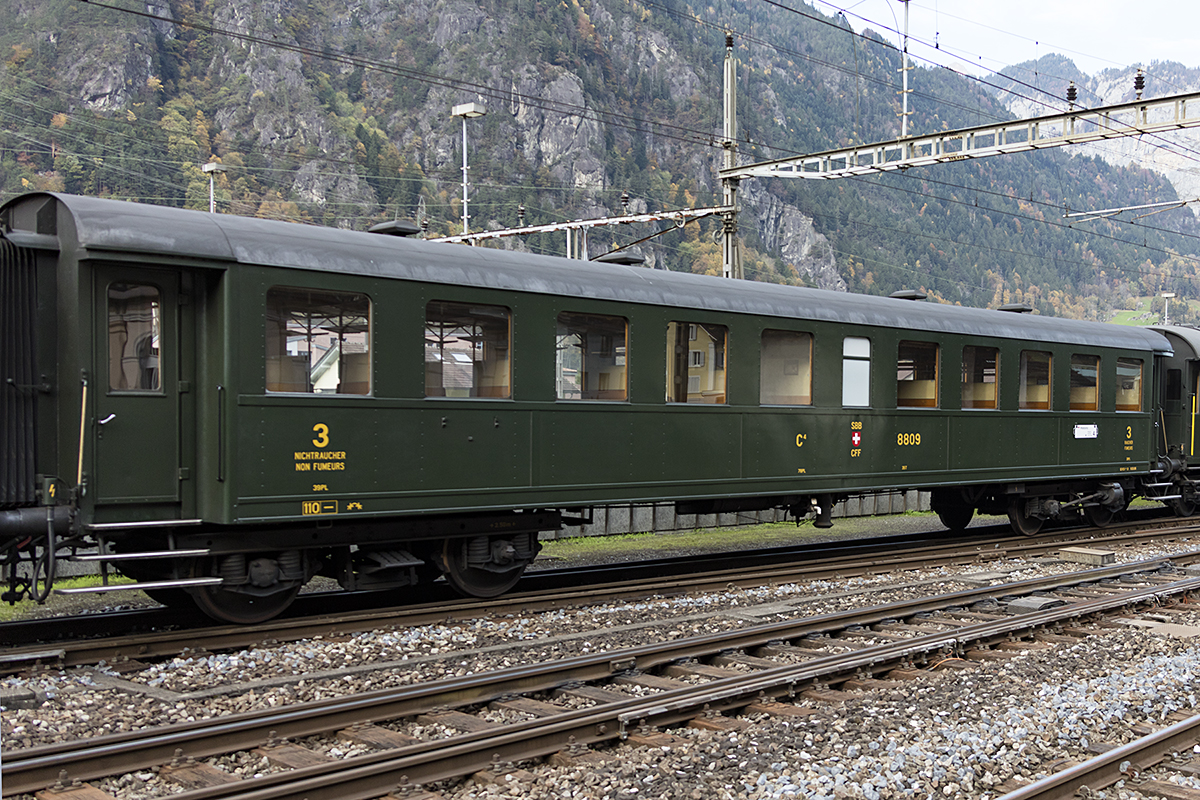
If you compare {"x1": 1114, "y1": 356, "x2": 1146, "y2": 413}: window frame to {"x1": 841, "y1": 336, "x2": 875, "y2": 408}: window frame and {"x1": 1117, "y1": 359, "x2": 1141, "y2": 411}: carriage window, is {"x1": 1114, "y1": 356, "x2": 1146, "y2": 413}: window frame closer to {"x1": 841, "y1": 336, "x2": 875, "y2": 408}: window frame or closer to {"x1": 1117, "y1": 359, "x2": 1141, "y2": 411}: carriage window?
{"x1": 1117, "y1": 359, "x2": 1141, "y2": 411}: carriage window

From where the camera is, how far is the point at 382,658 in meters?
7.98

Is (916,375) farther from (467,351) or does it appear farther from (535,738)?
(535,738)

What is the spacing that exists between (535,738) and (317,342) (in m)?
4.56

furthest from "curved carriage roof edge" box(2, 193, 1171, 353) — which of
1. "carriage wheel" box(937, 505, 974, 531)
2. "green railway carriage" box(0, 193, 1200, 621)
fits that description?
"carriage wheel" box(937, 505, 974, 531)

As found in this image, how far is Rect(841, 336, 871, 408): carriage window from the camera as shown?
1348 centimetres

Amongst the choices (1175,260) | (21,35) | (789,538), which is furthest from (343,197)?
(1175,260)

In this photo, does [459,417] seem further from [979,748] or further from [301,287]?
[979,748]

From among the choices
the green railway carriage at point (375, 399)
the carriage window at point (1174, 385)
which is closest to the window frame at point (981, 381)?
the green railway carriage at point (375, 399)

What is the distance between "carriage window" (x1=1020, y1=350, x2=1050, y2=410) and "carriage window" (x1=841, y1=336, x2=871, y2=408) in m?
3.60

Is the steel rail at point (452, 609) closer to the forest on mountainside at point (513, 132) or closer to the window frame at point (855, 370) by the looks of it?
the window frame at point (855, 370)

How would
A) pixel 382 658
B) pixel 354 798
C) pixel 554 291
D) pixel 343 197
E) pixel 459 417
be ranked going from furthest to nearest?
pixel 343 197 → pixel 554 291 → pixel 459 417 → pixel 382 658 → pixel 354 798

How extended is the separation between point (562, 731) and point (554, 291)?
5.48m

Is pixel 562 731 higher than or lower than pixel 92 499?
lower

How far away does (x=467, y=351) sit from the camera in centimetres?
1009
